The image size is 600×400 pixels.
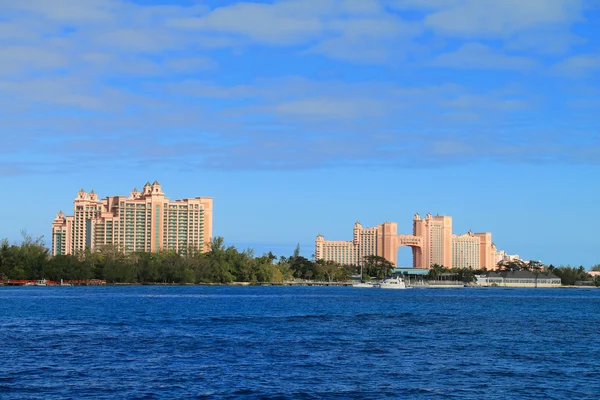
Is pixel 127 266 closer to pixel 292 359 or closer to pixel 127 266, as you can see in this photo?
pixel 127 266

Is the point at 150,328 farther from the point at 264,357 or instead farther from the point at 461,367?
the point at 461,367

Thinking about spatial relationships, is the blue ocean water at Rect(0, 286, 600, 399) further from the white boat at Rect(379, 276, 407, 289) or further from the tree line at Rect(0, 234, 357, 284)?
the white boat at Rect(379, 276, 407, 289)

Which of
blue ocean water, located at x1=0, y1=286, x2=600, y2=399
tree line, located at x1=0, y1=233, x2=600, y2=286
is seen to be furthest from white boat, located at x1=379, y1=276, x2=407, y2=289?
blue ocean water, located at x1=0, y1=286, x2=600, y2=399

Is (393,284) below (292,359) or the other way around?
Result: the other way around

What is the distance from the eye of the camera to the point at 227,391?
27.4 m

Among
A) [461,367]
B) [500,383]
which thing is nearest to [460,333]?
[461,367]

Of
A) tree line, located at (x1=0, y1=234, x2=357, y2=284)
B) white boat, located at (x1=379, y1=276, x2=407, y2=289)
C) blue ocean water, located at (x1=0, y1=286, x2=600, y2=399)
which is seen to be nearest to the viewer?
blue ocean water, located at (x1=0, y1=286, x2=600, y2=399)

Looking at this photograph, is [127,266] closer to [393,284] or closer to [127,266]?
[127,266]

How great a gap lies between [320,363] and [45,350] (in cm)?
1326

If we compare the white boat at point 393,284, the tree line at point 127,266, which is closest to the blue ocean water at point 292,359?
the tree line at point 127,266

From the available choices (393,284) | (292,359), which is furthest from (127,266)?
(292,359)

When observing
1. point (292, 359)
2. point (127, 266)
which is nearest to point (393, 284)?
point (127, 266)

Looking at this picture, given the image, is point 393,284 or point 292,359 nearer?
point 292,359

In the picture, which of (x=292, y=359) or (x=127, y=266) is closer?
(x=292, y=359)
